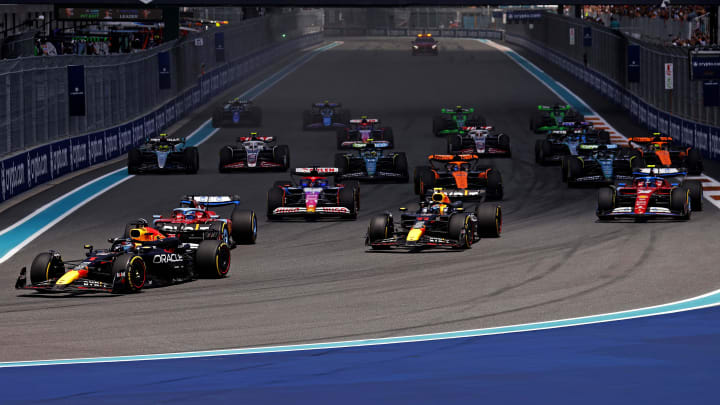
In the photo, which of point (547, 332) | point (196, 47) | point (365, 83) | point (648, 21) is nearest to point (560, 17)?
point (648, 21)

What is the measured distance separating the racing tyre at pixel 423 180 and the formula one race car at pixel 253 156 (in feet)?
21.8

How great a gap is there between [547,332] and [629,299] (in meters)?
3.18

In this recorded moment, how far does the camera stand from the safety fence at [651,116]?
3909 centimetres

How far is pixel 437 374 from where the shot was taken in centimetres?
1130

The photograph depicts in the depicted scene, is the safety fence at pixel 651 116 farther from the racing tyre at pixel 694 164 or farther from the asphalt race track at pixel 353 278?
the asphalt race track at pixel 353 278

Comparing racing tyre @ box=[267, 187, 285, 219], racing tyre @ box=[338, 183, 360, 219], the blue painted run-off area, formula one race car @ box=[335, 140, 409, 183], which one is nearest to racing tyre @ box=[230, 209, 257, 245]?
racing tyre @ box=[267, 187, 285, 219]

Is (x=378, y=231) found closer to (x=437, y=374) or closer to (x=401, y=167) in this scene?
(x=401, y=167)

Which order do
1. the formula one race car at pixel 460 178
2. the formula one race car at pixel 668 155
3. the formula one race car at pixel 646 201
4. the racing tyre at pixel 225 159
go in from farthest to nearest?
the racing tyre at pixel 225 159 < the formula one race car at pixel 668 155 < the formula one race car at pixel 460 178 < the formula one race car at pixel 646 201

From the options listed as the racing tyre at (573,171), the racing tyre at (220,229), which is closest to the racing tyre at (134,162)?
the racing tyre at (573,171)

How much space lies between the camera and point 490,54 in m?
98.6

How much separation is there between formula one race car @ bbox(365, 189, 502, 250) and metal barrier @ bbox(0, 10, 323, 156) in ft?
37.0

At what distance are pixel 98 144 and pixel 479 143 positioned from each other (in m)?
11.1

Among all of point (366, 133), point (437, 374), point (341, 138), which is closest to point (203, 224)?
point (437, 374)

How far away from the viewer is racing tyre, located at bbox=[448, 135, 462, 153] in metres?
39.4
